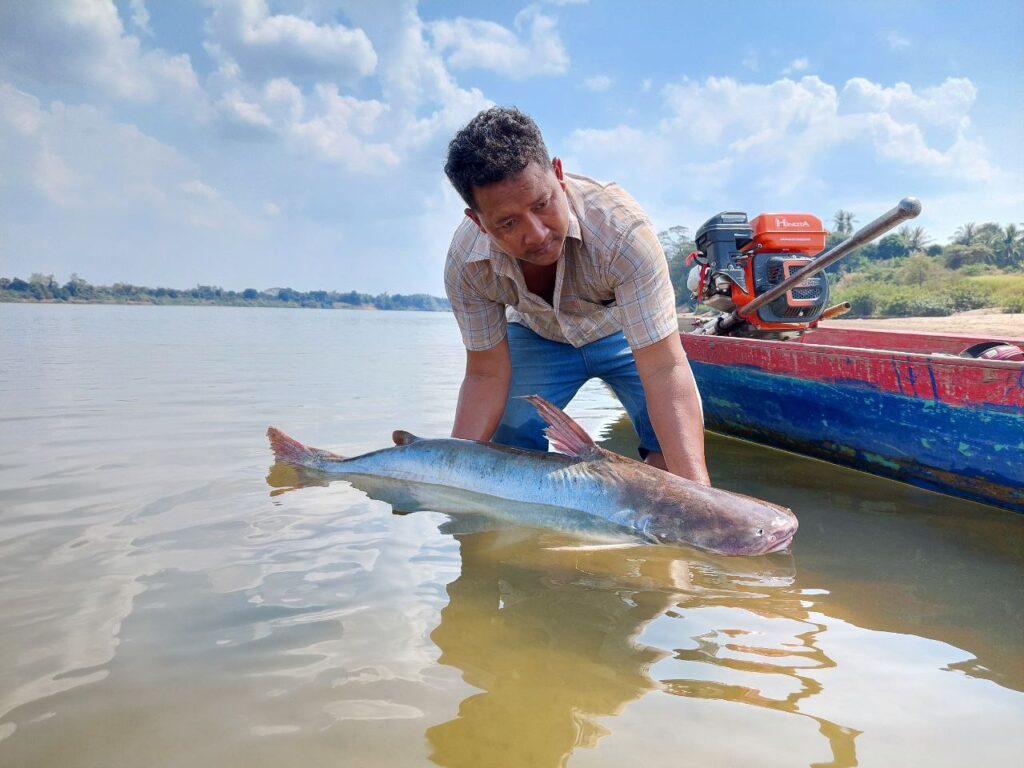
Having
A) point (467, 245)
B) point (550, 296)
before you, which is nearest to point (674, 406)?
point (550, 296)

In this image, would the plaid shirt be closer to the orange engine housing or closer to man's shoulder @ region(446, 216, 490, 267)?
man's shoulder @ region(446, 216, 490, 267)

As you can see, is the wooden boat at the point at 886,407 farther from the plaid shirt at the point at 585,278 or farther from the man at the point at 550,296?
the plaid shirt at the point at 585,278

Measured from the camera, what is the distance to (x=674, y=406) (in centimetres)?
326

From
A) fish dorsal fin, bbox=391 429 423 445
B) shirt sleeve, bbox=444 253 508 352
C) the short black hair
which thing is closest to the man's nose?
the short black hair

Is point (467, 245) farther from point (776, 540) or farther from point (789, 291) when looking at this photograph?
point (789, 291)

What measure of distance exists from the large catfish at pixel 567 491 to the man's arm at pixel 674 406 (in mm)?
205

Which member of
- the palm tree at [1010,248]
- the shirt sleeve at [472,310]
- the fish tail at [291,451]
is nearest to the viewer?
the shirt sleeve at [472,310]

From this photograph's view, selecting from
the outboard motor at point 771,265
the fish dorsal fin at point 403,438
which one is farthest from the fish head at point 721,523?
the outboard motor at point 771,265

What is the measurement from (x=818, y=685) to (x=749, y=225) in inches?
197

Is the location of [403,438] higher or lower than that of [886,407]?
lower

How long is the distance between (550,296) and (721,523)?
152 cm

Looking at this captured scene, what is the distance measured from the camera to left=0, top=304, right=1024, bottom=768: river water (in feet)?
5.47

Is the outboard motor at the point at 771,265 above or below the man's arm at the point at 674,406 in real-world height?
above

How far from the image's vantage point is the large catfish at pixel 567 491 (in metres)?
2.78
